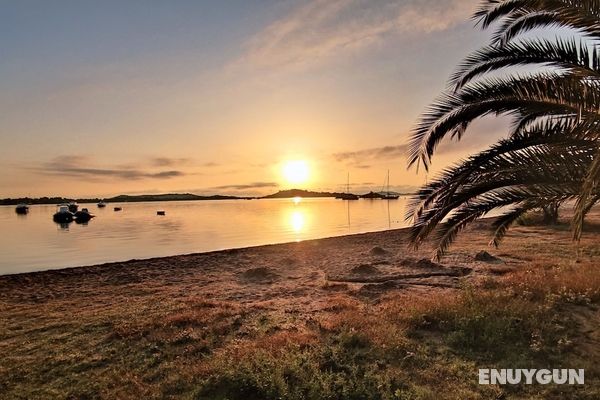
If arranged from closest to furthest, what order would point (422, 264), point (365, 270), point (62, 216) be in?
point (365, 270), point (422, 264), point (62, 216)

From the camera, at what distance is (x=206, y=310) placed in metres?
9.80

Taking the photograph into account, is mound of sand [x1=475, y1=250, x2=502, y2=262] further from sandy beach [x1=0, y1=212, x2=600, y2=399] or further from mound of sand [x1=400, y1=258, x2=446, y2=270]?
mound of sand [x1=400, y1=258, x2=446, y2=270]

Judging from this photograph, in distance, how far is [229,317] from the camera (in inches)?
363

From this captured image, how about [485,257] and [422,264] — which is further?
[485,257]

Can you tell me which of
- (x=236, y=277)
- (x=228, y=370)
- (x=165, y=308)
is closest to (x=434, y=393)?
(x=228, y=370)

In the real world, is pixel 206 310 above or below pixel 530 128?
below

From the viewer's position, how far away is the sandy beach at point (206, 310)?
612 centimetres

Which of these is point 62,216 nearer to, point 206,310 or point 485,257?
point 206,310

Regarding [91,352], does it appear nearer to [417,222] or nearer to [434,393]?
[434,393]

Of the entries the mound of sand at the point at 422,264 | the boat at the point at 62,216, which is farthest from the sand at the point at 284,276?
the boat at the point at 62,216

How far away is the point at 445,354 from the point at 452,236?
3.03 m

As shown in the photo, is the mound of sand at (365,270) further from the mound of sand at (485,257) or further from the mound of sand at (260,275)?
the mound of sand at (485,257)

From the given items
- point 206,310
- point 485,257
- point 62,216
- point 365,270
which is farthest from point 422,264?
point 62,216

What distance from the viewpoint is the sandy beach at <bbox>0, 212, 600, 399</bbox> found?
20.1 feet
